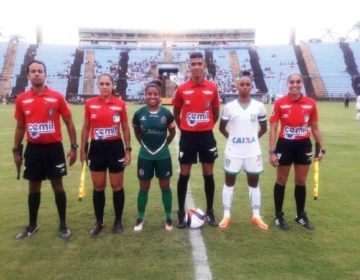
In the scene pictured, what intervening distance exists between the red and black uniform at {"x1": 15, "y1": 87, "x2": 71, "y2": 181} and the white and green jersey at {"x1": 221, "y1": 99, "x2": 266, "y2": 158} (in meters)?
2.26

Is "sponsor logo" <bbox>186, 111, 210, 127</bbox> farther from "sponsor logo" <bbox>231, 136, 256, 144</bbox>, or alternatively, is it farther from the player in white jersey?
"sponsor logo" <bbox>231, 136, 256, 144</bbox>

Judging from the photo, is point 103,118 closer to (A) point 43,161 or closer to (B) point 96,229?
(A) point 43,161

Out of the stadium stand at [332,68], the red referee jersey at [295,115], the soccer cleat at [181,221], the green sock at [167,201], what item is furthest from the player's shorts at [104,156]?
the stadium stand at [332,68]

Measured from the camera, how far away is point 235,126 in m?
5.86

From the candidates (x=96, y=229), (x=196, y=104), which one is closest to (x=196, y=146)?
(x=196, y=104)

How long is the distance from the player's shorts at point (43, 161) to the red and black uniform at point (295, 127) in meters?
3.05

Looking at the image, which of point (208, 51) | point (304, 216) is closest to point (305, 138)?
point (304, 216)

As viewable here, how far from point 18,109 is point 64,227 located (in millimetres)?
1667

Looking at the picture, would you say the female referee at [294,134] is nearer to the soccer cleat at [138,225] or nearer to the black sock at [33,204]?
the soccer cleat at [138,225]

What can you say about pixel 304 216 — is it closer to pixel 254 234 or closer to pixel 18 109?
pixel 254 234

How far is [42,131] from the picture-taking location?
5.38 meters

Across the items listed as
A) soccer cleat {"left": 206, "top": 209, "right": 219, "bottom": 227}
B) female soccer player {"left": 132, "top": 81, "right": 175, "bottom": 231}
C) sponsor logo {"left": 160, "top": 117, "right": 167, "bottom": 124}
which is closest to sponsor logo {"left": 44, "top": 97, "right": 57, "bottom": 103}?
female soccer player {"left": 132, "top": 81, "right": 175, "bottom": 231}

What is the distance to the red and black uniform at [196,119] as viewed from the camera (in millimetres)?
5898

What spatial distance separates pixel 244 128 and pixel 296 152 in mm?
818
